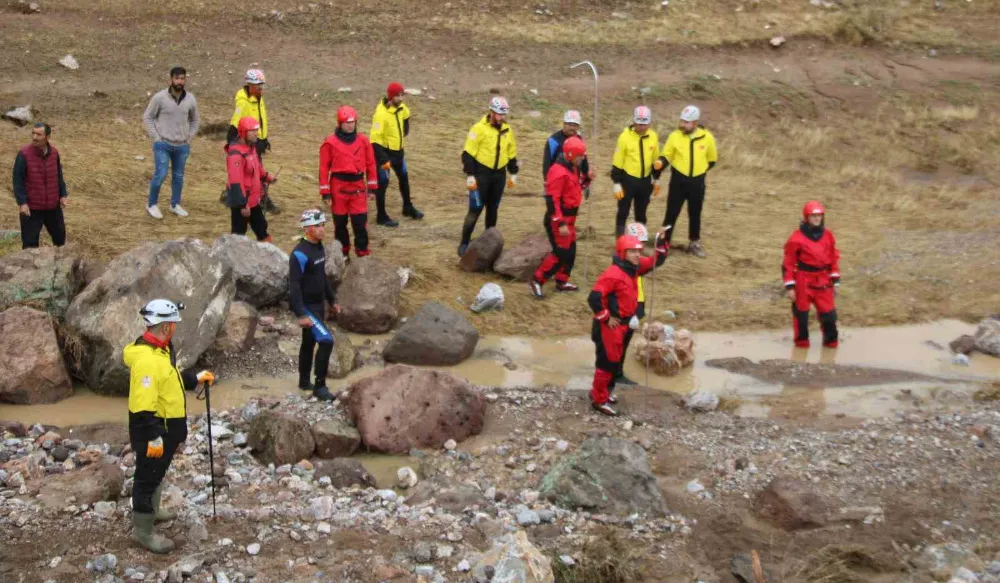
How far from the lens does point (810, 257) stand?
11.6 meters

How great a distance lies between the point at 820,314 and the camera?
11.9 metres

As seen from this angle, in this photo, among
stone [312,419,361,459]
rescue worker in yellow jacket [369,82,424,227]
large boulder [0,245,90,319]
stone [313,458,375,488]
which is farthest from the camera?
rescue worker in yellow jacket [369,82,424,227]

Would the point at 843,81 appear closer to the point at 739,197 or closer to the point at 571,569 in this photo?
the point at 739,197

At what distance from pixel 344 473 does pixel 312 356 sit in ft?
6.16

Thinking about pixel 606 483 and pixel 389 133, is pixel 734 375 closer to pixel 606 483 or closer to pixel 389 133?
pixel 606 483

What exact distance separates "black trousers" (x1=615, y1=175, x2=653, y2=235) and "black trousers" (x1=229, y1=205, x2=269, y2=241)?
14.5ft

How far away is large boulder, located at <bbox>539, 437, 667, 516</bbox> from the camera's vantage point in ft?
27.3

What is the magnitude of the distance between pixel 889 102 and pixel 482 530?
1743 cm

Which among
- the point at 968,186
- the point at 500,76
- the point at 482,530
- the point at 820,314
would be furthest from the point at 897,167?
the point at 482,530

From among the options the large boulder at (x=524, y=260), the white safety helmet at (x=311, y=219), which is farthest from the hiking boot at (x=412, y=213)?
the white safety helmet at (x=311, y=219)

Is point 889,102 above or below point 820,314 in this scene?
above

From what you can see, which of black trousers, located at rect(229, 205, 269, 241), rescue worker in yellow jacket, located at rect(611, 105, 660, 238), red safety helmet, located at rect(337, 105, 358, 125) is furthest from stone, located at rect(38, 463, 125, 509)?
rescue worker in yellow jacket, located at rect(611, 105, 660, 238)

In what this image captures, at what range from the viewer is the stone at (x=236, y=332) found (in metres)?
11.0

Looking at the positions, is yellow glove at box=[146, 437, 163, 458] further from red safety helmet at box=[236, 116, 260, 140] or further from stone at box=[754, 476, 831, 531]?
red safety helmet at box=[236, 116, 260, 140]
